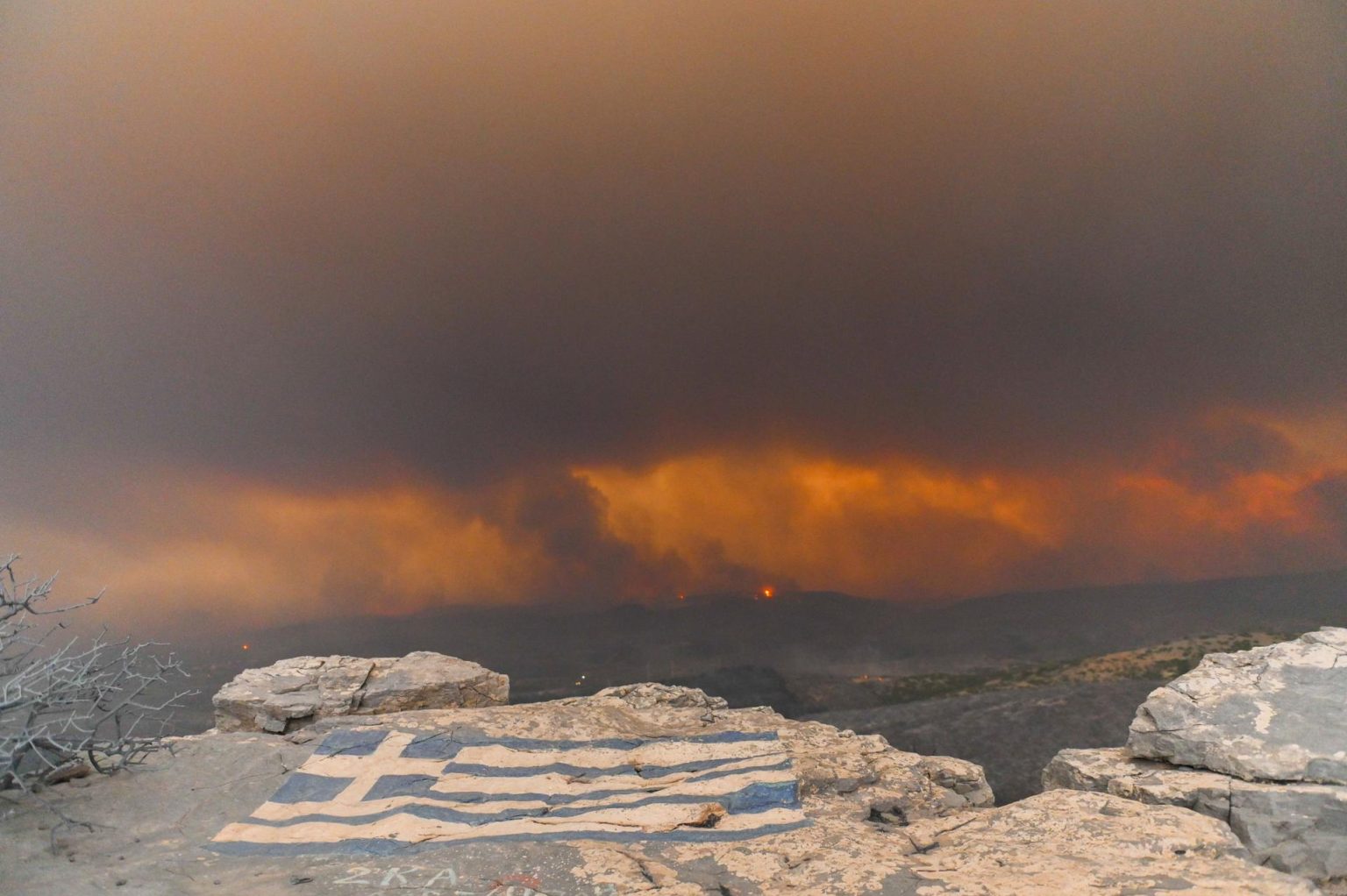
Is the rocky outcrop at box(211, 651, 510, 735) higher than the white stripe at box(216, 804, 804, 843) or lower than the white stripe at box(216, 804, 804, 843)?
higher

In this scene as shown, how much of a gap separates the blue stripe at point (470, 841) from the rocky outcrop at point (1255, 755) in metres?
3.42

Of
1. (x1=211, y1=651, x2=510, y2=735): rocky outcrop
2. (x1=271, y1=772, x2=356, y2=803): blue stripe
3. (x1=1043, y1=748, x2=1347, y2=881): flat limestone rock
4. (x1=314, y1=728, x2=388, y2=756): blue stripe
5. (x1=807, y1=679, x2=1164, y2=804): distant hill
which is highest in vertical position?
(x1=211, y1=651, x2=510, y2=735): rocky outcrop

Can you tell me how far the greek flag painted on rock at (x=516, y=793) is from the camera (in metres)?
5.67

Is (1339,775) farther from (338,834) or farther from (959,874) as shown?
(338,834)

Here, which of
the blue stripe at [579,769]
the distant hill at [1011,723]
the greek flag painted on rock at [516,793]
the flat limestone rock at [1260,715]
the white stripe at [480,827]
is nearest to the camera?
the white stripe at [480,827]

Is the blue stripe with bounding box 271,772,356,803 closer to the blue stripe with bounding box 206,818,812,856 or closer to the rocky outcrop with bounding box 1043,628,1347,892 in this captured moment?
the blue stripe with bounding box 206,818,812,856

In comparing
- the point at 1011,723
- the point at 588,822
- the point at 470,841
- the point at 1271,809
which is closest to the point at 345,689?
the point at 470,841

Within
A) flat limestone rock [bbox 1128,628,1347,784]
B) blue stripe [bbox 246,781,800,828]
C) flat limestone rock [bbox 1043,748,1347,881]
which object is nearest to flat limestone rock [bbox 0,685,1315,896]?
blue stripe [bbox 246,781,800,828]

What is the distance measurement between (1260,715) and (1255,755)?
2.01 ft

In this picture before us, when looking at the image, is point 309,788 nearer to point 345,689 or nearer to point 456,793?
point 456,793

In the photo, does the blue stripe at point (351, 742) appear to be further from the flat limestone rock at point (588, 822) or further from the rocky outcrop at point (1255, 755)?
the rocky outcrop at point (1255, 755)

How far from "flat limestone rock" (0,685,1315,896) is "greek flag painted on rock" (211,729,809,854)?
0.03m

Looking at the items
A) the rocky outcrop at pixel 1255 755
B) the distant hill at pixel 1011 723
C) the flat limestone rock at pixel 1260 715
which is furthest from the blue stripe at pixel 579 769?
the distant hill at pixel 1011 723

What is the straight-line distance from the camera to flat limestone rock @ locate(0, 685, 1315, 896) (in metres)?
4.62
